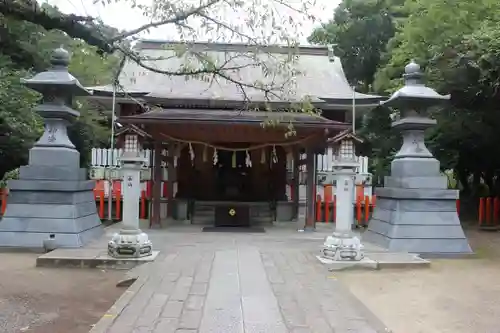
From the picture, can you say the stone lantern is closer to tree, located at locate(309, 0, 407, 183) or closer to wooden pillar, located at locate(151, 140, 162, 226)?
wooden pillar, located at locate(151, 140, 162, 226)

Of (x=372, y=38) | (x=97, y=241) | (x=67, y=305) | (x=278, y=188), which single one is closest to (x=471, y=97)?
(x=278, y=188)

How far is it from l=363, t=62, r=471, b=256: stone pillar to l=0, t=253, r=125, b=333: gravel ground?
19.1 feet

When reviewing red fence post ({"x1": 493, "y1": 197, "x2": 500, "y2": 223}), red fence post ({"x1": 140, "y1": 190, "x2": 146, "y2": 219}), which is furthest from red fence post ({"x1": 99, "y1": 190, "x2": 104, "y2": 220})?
red fence post ({"x1": 493, "y1": 197, "x2": 500, "y2": 223})

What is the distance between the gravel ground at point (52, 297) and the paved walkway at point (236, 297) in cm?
46

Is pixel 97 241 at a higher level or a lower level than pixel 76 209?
lower

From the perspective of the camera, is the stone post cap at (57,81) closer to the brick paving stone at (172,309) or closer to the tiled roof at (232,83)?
the tiled roof at (232,83)

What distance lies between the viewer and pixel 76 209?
10.8 meters

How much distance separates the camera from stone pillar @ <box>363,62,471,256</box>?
415 inches

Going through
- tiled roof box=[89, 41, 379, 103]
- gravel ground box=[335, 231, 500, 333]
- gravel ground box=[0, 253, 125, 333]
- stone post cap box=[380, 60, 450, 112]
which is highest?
tiled roof box=[89, 41, 379, 103]

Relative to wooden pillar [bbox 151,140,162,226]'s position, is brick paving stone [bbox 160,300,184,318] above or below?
below

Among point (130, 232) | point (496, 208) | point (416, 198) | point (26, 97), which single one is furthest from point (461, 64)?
point (26, 97)

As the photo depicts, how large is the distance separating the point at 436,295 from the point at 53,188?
306 inches

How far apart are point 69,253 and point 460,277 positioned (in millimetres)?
6830

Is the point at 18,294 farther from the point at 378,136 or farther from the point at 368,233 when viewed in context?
the point at 378,136
